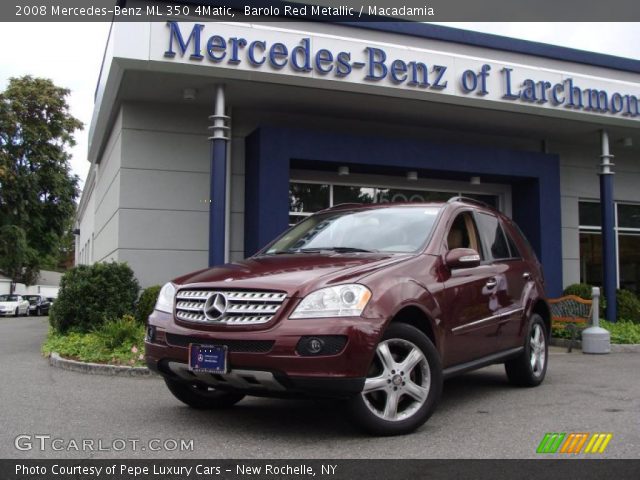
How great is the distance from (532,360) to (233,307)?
3.81 metres

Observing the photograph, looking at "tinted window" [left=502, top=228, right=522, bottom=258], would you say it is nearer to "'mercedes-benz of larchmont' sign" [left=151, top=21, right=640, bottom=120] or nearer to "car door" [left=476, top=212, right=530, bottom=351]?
"car door" [left=476, top=212, right=530, bottom=351]

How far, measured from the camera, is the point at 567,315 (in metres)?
11.6

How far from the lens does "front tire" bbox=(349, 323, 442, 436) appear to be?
174 inches

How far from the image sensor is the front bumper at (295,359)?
4.18m

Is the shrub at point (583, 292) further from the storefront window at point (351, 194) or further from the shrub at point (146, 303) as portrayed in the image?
the shrub at point (146, 303)

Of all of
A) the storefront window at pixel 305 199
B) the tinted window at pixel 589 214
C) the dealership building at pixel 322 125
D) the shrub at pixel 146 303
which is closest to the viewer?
the shrub at pixel 146 303

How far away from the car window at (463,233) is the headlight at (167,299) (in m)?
2.34

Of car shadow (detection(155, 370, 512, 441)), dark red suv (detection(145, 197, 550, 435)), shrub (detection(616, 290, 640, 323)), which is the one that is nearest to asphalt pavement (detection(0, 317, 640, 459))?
car shadow (detection(155, 370, 512, 441))

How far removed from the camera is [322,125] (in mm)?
13125

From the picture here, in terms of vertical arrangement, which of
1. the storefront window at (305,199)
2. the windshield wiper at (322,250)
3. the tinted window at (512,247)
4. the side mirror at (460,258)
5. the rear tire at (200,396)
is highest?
the storefront window at (305,199)

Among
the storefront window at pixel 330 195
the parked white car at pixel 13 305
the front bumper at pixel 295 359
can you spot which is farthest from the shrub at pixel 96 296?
the parked white car at pixel 13 305

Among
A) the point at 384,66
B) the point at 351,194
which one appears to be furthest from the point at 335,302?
the point at 351,194

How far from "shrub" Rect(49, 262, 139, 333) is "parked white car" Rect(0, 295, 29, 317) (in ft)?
86.7
